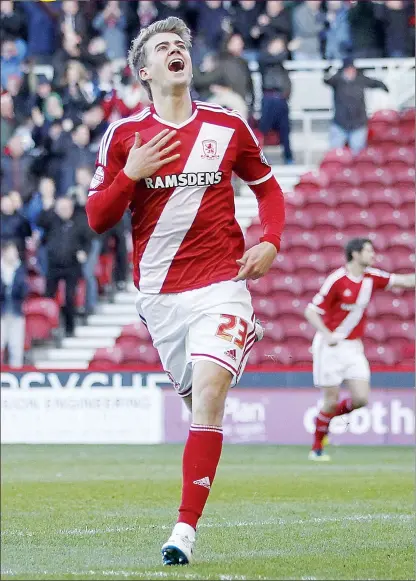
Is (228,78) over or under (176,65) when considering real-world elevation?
over

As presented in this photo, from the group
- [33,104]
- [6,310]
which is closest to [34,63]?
[33,104]

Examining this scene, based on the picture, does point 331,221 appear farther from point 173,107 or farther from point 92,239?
point 173,107

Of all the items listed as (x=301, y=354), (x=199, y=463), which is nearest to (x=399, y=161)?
(x=301, y=354)

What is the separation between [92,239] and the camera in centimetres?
1738

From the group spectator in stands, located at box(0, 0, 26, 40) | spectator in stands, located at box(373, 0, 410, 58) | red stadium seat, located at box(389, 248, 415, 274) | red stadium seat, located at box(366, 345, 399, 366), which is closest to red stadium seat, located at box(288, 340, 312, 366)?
red stadium seat, located at box(366, 345, 399, 366)

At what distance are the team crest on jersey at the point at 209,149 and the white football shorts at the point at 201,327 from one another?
1.92 ft

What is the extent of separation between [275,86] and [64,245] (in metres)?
4.34

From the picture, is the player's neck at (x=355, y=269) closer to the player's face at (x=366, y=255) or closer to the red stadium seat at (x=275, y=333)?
the player's face at (x=366, y=255)

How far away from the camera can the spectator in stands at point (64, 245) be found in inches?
666

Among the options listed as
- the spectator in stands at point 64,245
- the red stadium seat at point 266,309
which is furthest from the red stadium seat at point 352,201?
the spectator in stands at point 64,245

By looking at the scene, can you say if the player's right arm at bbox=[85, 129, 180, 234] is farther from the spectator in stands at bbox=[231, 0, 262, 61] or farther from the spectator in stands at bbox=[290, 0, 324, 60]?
the spectator in stands at bbox=[290, 0, 324, 60]

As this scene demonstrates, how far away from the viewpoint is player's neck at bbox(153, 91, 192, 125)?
239 inches

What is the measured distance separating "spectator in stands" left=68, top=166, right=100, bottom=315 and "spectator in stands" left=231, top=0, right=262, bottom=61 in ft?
12.6

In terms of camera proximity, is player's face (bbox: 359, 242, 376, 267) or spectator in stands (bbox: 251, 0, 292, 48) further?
spectator in stands (bbox: 251, 0, 292, 48)
